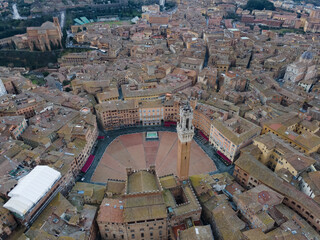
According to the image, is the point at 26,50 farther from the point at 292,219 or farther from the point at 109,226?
the point at 292,219

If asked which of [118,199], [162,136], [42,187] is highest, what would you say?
[42,187]

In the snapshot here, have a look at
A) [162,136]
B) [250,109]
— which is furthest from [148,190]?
[250,109]

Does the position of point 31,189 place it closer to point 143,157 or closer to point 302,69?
point 143,157

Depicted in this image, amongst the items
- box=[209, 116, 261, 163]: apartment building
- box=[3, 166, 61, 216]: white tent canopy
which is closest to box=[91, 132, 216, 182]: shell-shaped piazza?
box=[209, 116, 261, 163]: apartment building

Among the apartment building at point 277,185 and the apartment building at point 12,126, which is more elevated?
the apartment building at point 12,126

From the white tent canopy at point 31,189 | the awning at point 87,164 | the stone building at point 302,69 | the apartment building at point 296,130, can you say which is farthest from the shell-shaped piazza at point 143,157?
the stone building at point 302,69

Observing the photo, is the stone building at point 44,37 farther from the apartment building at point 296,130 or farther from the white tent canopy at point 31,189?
the apartment building at point 296,130

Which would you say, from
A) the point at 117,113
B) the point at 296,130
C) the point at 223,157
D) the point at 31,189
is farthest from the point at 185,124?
the point at 296,130
